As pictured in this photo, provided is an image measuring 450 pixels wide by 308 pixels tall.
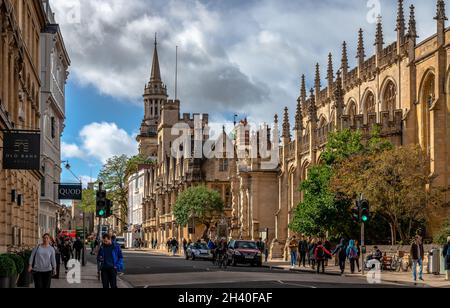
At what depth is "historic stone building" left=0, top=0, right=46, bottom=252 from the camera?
29.3m

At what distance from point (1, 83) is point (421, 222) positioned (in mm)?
26461

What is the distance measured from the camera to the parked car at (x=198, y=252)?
6330 cm

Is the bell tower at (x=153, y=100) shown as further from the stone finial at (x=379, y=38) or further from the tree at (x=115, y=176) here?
the stone finial at (x=379, y=38)

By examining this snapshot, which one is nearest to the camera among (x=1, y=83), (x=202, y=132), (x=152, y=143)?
(x=1, y=83)

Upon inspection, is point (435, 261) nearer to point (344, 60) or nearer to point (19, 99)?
point (19, 99)

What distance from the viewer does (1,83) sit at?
29.4m

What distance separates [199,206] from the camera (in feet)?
285

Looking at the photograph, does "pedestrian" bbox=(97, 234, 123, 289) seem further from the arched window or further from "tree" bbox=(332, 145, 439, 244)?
the arched window

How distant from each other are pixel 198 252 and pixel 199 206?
2343 centimetres

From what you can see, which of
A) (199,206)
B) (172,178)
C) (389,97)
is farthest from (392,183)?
(172,178)

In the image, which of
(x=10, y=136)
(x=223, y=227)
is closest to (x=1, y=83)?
(x=10, y=136)

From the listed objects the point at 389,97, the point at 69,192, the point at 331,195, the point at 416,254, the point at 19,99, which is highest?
the point at 389,97

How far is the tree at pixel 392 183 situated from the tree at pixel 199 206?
134 feet

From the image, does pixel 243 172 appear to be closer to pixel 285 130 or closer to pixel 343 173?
pixel 285 130
